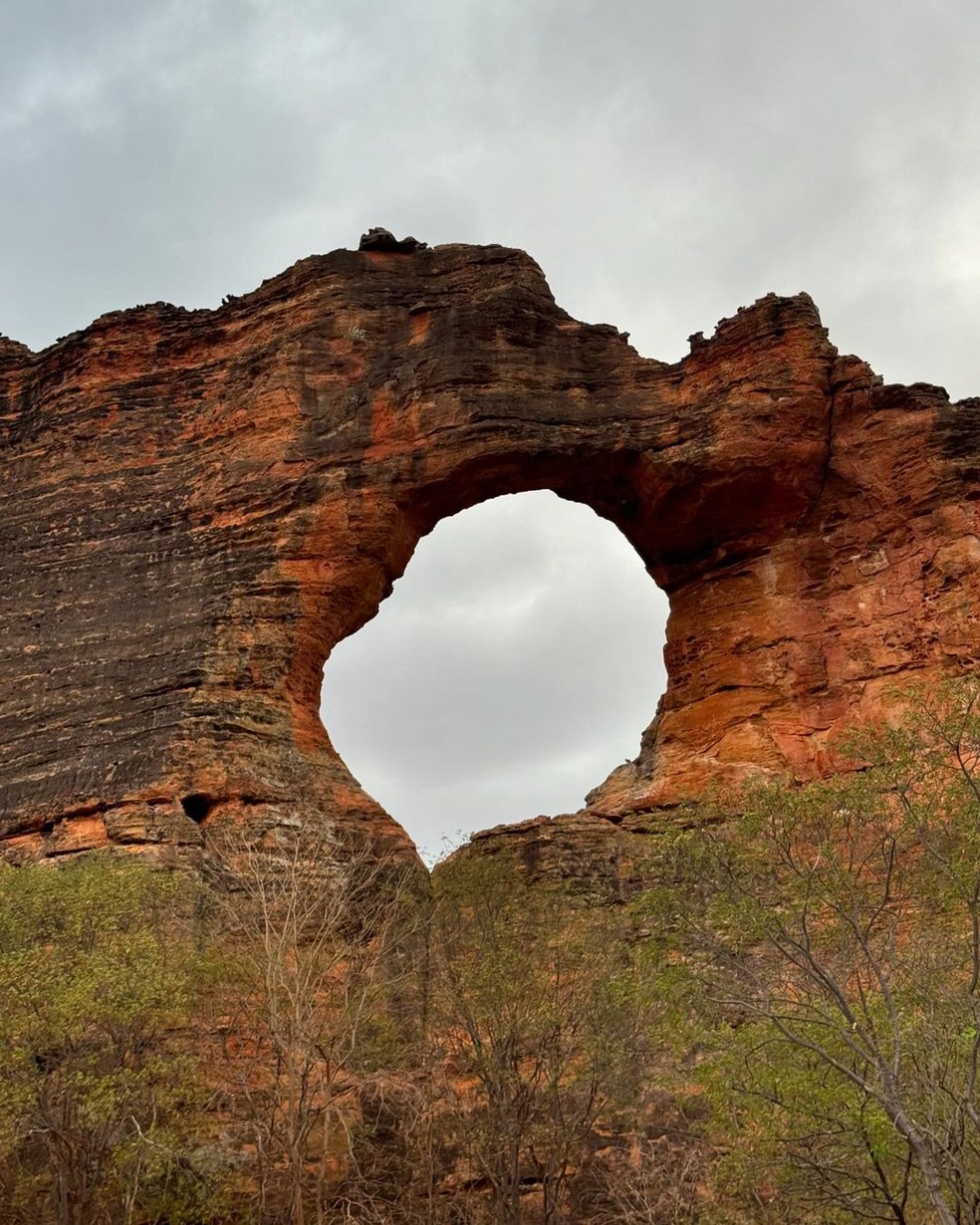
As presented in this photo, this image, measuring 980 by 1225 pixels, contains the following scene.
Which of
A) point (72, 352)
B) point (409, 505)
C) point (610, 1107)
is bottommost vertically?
point (610, 1107)

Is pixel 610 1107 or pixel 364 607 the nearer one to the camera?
pixel 610 1107

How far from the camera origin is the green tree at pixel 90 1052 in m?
15.9

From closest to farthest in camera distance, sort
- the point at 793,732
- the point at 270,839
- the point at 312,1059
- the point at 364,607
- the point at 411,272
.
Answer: the point at 312,1059
the point at 270,839
the point at 793,732
the point at 364,607
the point at 411,272

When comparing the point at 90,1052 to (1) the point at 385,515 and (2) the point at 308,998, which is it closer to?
(2) the point at 308,998

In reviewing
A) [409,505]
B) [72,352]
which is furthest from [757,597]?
[72,352]

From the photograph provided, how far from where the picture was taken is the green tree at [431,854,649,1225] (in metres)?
18.0

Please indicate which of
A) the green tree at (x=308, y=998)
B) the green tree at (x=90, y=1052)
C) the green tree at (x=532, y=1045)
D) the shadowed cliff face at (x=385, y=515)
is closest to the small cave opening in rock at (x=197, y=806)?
the shadowed cliff face at (x=385, y=515)

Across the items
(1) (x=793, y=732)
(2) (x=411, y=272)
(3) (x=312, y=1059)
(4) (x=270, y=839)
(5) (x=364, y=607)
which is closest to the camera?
(3) (x=312, y=1059)

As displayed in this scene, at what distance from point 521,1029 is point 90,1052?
244 inches

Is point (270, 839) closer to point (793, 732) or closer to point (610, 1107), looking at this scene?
point (610, 1107)

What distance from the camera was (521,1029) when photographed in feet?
61.5

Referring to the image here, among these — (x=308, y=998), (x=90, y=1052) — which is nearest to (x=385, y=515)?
(x=308, y=998)

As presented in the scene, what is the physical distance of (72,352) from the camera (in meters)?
30.5

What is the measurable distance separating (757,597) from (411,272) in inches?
451
